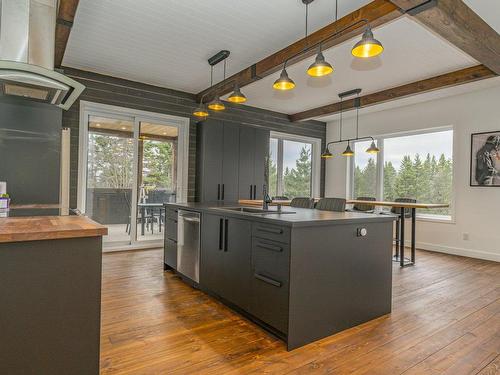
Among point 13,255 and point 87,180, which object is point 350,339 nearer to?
point 13,255

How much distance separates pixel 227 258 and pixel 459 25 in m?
2.98

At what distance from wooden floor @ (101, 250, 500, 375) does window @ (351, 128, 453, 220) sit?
266cm

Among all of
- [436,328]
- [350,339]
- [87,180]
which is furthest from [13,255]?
[87,180]

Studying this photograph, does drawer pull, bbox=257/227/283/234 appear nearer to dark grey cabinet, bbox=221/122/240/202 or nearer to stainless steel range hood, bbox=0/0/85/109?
stainless steel range hood, bbox=0/0/85/109

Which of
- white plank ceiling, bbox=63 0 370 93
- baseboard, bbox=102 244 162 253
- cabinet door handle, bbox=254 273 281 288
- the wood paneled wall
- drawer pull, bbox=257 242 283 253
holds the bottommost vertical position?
baseboard, bbox=102 244 162 253

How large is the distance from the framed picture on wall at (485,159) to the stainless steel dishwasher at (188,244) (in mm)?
4685

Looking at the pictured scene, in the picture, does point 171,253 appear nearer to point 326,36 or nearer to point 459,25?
point 326,36

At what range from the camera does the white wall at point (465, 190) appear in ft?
16.1

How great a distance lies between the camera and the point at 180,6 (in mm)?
2979

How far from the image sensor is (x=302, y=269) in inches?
83.4

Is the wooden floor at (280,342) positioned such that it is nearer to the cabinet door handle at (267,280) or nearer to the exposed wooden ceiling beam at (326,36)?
the cabinet door handle at (267,280)

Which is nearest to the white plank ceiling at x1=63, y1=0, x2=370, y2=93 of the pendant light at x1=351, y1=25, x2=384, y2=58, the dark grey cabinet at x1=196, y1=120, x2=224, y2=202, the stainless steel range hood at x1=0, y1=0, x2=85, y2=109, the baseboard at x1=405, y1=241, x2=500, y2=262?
the stainless steel range hood at x1=0, y1=0, x2=85, y2=109

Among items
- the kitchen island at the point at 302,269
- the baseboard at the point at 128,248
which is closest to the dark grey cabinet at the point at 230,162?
the baseboard at the point at 128,248

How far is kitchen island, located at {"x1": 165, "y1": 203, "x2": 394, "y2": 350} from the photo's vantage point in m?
2.11
